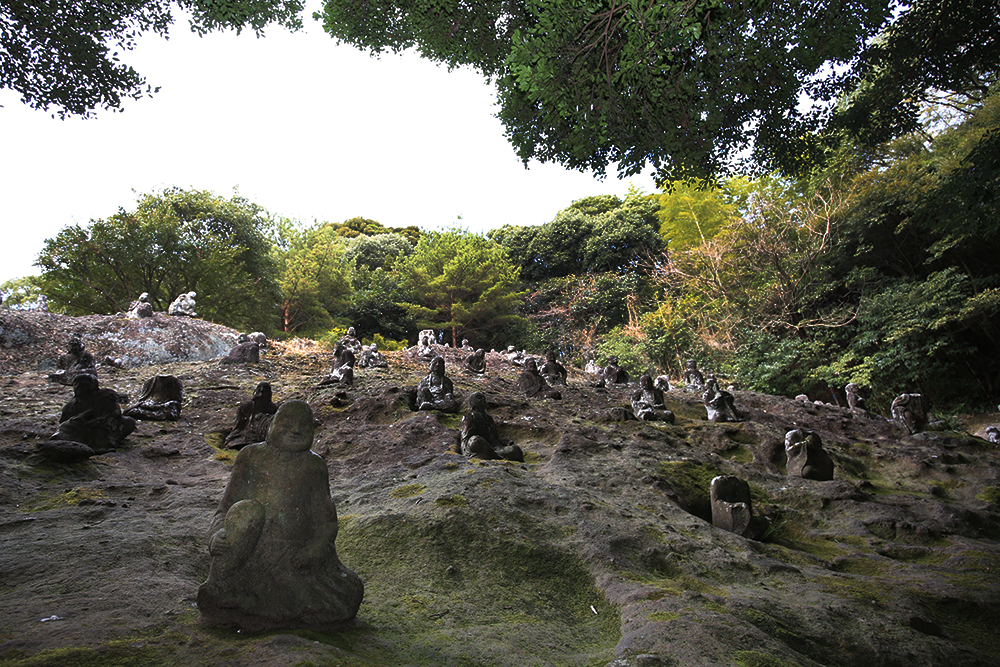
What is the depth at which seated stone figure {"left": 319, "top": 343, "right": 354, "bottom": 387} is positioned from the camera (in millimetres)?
8727

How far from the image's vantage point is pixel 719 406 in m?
9.22

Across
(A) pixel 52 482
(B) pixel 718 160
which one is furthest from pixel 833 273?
(A) pixel 52 482

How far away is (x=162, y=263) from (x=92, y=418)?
43.6ft

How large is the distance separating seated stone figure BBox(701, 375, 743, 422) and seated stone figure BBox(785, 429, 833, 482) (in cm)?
217

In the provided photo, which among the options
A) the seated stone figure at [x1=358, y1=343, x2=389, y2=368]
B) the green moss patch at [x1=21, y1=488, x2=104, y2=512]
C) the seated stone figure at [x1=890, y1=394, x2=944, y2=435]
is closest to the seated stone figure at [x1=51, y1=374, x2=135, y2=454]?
the green moss patch at [x1=21, y1=488, x2=104, y2=512]

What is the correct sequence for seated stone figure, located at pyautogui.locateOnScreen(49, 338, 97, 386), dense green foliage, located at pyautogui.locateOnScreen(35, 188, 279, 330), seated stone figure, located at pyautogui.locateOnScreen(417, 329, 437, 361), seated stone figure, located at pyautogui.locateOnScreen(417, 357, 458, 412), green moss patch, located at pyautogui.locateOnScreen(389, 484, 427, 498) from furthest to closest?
dense green foliage, located at pyautogui.locateOnScreen(35, 188, 279, 330) < seated stone figure, located at pyautogui.locateOnScreen(417, 329, 437, 361) < seated stone figure, located at pyautogui.locateOnScreen(49, 338, 97, 386) < seated stone figure, located at pyautogui.locateOnScreen(417, 357, 458, 412) < green moss patch, located at pyautogui.locateOnScreen(389, 484, 427, 498)

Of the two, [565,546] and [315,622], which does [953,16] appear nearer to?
[565,546]

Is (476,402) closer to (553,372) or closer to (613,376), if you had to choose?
(553,372)

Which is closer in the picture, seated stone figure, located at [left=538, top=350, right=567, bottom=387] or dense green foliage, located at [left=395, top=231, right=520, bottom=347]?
seated stone figure, located at [left=538, top=350, right=567, bottom=387]

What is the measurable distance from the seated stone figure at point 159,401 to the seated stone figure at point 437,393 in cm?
331

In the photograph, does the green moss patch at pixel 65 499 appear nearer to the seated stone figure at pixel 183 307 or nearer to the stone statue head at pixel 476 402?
the stone statue head at pixel 476 402

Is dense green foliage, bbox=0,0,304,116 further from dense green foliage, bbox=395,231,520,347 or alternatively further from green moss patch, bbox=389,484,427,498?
dense green foliage, bbox=395,231,520,347

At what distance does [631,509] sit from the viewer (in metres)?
4.64

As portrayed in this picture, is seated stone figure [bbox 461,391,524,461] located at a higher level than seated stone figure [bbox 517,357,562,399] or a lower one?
lower
